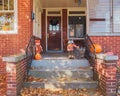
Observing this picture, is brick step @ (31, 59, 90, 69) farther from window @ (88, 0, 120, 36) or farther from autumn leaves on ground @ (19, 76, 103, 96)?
autumn leaves on ground @ (19, 76, 103, 96)

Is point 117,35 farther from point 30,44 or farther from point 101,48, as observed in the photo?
point 30,44

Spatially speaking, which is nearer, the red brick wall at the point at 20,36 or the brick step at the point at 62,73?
the brick step at the point at 62,73

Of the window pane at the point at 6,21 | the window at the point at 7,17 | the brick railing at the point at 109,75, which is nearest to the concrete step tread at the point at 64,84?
the brick railing at the point at 109,75

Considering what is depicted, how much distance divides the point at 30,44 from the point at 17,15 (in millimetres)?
1253

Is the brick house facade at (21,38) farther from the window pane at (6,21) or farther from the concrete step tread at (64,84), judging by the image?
the concrete step tread at (64,84)

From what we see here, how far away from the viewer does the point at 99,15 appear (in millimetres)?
11039

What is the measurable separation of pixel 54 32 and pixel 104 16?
637 cm

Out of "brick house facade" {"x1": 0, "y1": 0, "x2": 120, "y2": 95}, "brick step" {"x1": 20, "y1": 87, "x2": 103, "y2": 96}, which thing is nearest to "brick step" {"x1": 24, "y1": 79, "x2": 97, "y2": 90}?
"brick step" {"x1": 20, "y1": 87, "x2": 103, "y2": 96}

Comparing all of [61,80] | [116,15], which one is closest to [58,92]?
[61,80]

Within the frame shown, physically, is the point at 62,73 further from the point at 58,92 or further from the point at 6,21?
the point at 6,21

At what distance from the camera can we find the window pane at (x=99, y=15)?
11023mm

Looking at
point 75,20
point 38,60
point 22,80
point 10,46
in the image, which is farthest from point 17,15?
point 75,20

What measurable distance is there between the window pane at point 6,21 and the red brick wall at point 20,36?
389 mm

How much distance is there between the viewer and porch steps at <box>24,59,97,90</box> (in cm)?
874
